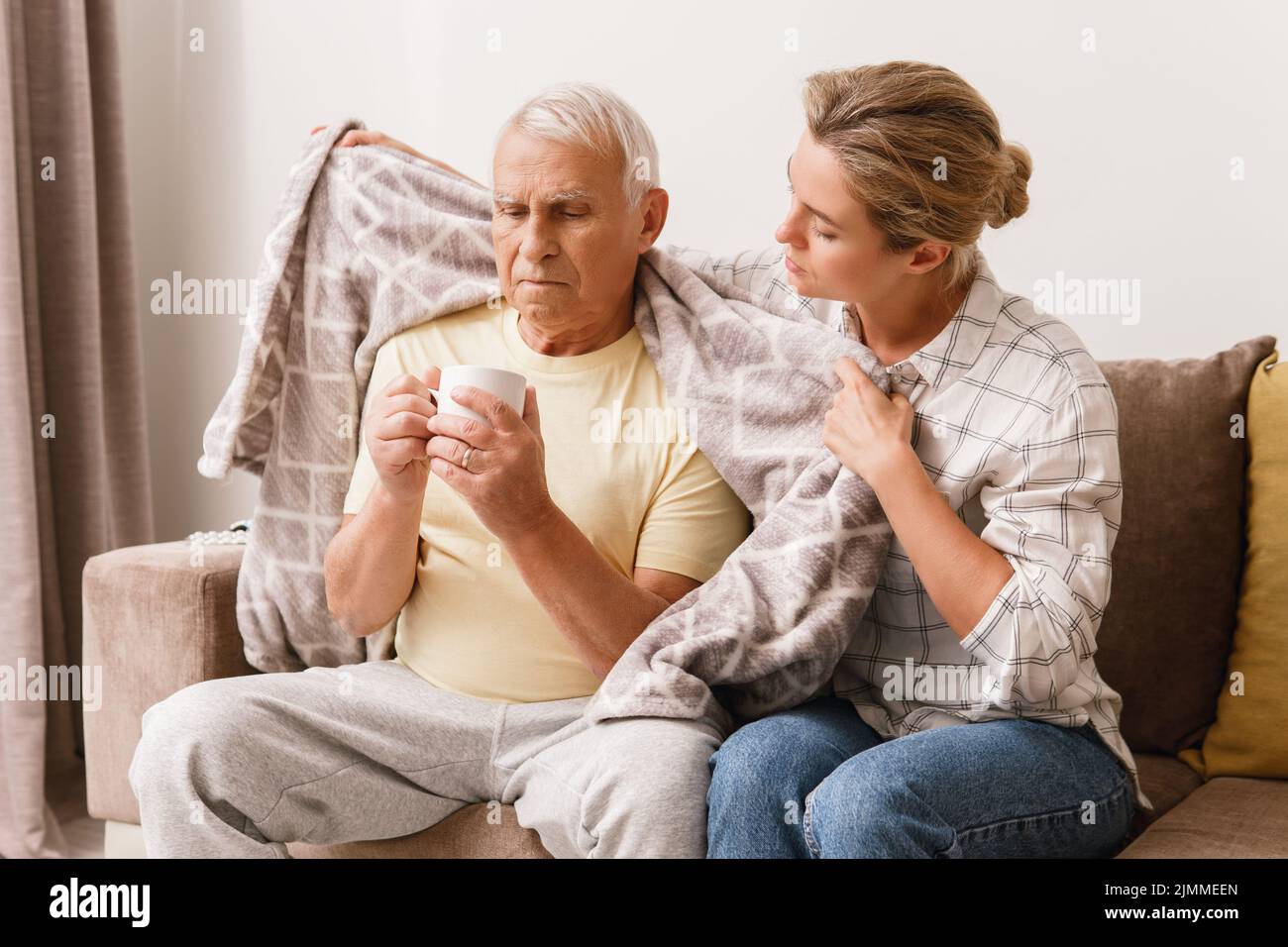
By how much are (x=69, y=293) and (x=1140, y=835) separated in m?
2.17

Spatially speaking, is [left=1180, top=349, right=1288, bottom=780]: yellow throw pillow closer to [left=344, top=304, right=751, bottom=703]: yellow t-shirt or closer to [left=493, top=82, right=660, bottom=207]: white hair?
[left=344, top=304, right=751, bottom=703]: yellow t-shirt

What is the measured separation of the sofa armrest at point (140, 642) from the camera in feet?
5.40

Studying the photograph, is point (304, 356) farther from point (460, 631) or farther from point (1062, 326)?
point (1062, 326)

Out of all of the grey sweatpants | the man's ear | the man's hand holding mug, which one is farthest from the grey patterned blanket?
the man's hand holding mug

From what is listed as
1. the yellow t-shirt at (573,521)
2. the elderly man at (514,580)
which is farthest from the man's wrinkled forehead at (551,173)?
the yellow t-shirt at (573,521)

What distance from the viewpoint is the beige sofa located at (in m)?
1.65

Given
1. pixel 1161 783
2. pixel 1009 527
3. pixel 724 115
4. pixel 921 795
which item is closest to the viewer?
pixel 921 795

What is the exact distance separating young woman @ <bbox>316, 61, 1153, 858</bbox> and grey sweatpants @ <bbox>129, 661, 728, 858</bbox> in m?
0.08

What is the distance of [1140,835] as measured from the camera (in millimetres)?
1459

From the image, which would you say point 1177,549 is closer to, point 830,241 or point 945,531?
point 945,531

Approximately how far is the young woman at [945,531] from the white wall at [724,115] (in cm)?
62

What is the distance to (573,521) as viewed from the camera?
60.8 inches

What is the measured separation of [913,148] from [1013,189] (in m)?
0.17

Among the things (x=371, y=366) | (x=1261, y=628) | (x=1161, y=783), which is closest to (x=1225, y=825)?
(x=1161, y=783)
